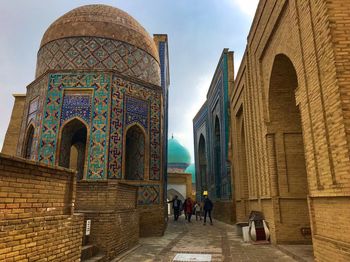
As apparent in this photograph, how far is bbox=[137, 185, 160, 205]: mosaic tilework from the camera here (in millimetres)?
8641

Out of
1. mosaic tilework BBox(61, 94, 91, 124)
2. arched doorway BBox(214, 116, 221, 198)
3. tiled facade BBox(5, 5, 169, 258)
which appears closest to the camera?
tiled facade BBox(5, 5, 169, 258)

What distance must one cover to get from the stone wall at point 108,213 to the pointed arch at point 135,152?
2.38 m

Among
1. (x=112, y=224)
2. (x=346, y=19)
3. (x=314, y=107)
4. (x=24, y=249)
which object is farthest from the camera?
(x=112, y=224)

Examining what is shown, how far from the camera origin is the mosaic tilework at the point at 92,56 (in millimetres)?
9570

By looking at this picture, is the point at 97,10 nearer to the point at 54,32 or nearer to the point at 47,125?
the point at 54,32

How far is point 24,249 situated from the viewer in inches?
119

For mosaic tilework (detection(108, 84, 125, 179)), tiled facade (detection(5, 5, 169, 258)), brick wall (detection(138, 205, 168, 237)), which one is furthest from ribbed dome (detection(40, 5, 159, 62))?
brick wall (detection(138, 205, 168, 237))

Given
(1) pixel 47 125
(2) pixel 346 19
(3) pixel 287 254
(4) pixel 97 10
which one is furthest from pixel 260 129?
(4) pixel 97 10

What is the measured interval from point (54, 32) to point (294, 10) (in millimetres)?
8132

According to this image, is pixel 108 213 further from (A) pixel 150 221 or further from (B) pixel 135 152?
(B) pixel 135 152

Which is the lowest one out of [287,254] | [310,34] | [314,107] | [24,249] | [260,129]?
[287,254]

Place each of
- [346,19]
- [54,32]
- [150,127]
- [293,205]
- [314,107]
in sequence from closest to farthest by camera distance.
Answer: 1. [346,19]
2. [314,107]
3. [293,205]
4. [150,127]
5. [54,32]

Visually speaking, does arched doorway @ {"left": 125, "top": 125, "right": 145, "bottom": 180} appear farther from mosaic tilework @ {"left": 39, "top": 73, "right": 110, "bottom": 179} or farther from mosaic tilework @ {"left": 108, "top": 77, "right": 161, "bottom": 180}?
mosaic tilework @ {"left": 39, "top": 73, "right": 110, "bottom": 179}

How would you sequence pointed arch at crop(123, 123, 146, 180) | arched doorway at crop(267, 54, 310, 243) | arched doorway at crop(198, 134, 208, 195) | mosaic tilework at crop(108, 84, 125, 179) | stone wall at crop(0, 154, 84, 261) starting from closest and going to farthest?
stone wall at crop(0, 154, 84, 261), arched doorway at crop(267, 54, 310, 243), mosaic tilework at crop(108, 84, 125, 179), pointed arch at crop(123, 123, 146, 180), arched doorway at crop(198, 134, 208, 195)
